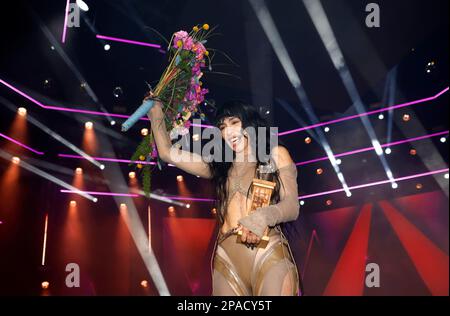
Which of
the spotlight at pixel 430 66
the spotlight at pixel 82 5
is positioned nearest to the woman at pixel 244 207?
the spotlight at pixel 82 5

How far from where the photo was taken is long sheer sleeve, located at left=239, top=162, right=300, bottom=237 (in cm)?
248

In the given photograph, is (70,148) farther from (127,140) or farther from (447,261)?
(447,261)

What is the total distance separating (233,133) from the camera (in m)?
2.96

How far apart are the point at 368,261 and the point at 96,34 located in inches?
251

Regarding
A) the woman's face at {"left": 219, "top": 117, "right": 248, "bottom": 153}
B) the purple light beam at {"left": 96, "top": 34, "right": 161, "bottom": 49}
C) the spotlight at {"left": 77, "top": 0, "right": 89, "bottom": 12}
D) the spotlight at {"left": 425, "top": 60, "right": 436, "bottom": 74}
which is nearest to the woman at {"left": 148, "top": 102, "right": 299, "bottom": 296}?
the woman's face at {"left": 219, "top": 117, "right": 248, "bottom": 153}

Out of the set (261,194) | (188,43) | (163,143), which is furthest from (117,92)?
(261,194)

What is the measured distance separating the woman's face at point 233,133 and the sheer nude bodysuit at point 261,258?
12.8 inches

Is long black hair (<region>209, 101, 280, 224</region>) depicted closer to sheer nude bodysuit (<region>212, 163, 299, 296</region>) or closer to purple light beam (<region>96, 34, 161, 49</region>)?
sheer nude bodysuit (<region>212, 163, 299, 296</region>)

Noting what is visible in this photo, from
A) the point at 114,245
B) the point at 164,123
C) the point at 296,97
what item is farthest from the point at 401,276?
the point at 164,123

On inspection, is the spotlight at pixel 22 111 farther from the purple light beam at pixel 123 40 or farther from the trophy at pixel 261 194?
the trophy at pixel 261 194

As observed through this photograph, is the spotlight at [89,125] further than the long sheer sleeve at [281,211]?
Yes

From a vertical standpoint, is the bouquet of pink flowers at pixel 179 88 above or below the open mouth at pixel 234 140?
above

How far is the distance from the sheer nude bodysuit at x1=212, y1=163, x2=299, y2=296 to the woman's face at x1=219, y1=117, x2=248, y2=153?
1.07ft

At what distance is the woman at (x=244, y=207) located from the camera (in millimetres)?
2547
